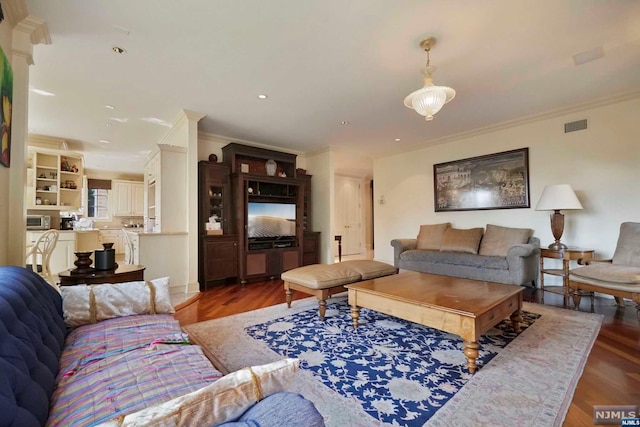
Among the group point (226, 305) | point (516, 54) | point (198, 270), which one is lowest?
point (226, 305)

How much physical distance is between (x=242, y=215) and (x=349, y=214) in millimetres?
4440

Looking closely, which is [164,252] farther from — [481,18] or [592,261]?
[592,261]

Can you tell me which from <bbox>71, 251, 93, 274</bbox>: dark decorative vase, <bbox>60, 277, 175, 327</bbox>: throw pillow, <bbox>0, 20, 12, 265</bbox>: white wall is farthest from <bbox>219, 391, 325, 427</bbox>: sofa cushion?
<bbox>0, 20, 12, 265</bbox>: white wall

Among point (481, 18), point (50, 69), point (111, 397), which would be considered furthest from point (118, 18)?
point (481, 18)

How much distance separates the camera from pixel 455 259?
169 inches

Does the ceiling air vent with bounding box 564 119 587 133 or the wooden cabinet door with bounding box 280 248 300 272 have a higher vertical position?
the ceiling air vent with bounding box 564 119 587 133

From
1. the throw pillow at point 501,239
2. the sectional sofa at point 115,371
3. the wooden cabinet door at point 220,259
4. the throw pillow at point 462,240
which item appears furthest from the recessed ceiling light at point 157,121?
the throw pillow at point 501,239

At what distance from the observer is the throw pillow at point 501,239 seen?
13.4 ft

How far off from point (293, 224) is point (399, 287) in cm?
326

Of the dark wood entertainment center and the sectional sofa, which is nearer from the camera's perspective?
the sectional sofa

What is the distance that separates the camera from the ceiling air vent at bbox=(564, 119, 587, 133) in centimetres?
389

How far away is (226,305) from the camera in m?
3.51
